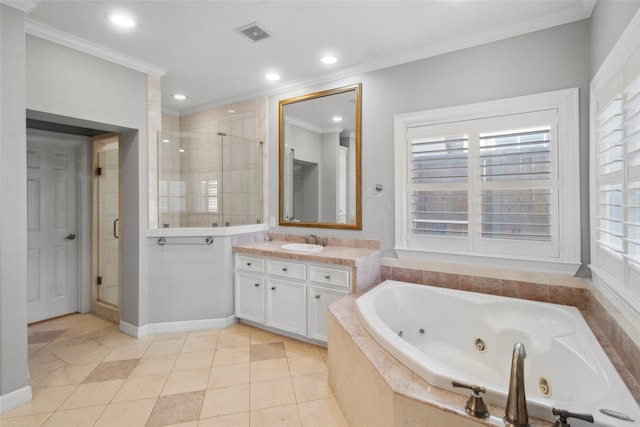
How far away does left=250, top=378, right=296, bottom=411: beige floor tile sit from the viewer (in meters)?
2.05

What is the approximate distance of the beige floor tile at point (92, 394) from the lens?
2.04 m

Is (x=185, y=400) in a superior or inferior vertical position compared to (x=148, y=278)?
inferior

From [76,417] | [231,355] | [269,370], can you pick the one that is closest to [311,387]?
[269,370]

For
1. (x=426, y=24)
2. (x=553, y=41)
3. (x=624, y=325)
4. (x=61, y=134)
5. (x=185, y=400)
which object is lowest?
(x=185, y=400)

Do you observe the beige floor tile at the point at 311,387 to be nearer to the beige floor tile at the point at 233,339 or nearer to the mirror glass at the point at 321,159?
the beige floor tile at the point at 233,339

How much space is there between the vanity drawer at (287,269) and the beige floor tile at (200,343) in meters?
0.81

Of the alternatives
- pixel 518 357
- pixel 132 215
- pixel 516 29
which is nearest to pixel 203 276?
pixel 132 215

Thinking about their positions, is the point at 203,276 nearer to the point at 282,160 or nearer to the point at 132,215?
the point at 132,215

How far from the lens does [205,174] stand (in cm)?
349

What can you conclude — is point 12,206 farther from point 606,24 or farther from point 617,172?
point 606,24

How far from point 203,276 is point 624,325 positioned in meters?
3.14

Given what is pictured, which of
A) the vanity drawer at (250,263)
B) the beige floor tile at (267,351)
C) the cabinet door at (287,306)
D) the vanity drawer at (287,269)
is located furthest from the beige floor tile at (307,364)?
the vanity drawer at (250,263)

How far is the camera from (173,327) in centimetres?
319

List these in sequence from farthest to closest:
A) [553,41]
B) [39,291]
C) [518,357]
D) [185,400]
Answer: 1. [39,291]
2. [553,41]
3. [185,400]
4. [518,357]
